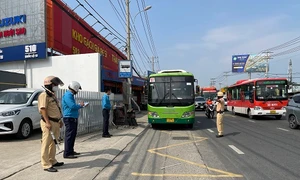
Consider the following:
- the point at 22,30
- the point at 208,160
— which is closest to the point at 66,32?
the point at 22,30

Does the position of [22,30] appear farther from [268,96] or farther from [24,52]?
[268,96]

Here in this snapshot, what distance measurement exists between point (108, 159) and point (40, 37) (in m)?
12.5

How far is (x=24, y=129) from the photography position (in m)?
10.1

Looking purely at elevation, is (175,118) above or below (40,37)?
below

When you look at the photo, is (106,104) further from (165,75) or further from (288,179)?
(288,179)

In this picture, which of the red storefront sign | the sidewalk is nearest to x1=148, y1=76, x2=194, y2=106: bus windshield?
the sidewalk

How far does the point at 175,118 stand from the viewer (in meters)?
13.2

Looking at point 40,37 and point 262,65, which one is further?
point 262,65

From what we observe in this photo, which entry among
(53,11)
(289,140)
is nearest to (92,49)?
(53,11)

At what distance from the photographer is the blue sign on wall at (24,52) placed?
17.0 m

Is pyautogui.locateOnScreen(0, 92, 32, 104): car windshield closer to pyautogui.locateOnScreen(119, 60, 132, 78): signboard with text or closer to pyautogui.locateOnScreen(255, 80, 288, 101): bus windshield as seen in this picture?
pyautogui.locateOnScreen(119, 60, 132, 78): signboard with text

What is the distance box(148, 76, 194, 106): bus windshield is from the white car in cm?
539

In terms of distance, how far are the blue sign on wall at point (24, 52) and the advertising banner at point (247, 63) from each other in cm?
4774

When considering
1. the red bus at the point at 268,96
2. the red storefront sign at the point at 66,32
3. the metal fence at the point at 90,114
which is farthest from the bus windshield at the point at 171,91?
the red storefront sign at the point at 66,32
